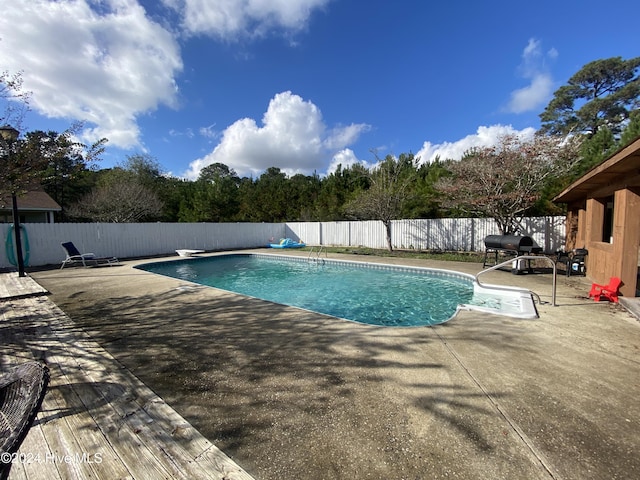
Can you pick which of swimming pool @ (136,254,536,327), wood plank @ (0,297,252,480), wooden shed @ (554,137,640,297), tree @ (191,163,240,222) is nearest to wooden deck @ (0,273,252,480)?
wood plank @ (0,297,252,480)

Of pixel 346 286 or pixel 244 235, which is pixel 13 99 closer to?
pixel 346 286

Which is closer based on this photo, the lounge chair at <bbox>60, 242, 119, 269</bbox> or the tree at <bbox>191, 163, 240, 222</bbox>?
the lounge chair at <bbox>60, 242, 119, 269</bbox>

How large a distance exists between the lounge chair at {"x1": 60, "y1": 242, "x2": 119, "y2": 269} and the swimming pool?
166 centimetres

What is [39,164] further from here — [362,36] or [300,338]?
[362,36]

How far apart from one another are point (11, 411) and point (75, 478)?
0.61 m

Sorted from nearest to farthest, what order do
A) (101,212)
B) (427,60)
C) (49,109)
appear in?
(49,109)
(427,60)
(101,212)

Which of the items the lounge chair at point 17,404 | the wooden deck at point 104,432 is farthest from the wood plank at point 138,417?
the lounge chair at point 17,404

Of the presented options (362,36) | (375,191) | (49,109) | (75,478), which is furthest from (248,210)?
(75,478)

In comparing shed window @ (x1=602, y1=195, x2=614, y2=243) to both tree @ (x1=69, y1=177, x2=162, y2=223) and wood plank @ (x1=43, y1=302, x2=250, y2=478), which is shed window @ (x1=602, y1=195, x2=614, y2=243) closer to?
wood plank @ (x1=43, y1=302, x2=250, y2=478)

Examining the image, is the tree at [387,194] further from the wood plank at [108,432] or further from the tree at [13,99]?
the wood plank at [108,432]

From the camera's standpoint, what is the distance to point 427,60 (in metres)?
11.0

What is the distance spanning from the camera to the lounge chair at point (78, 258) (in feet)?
31.2

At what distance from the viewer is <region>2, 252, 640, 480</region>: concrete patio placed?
1.57 meters

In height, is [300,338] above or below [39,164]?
below
